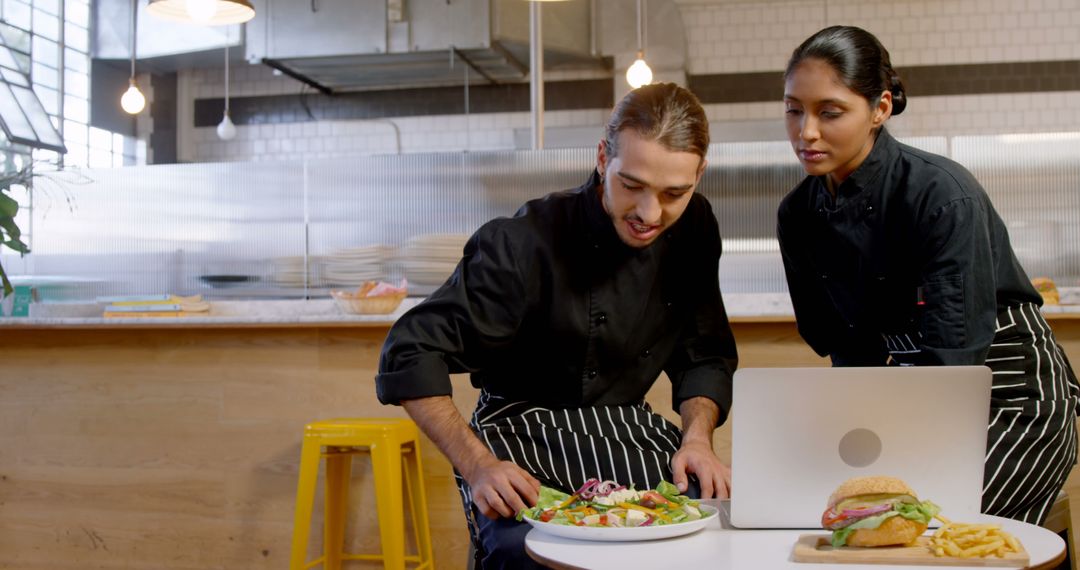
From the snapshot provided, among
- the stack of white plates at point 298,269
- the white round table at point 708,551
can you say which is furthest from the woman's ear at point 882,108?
the stack of white plates at point 298,269

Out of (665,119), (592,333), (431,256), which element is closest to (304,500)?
(431,256)


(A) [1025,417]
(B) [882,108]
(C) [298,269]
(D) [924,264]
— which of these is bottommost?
(A) [1025,417]

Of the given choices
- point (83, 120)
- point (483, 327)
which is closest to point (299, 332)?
point (483, 327)

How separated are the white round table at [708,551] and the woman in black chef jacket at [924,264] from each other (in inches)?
14.9

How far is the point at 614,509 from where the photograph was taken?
4.82ft

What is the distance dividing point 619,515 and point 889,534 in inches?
13.2

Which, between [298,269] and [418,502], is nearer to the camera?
[418,502]

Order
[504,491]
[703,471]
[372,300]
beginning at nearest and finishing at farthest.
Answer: [504,491] → [703,471] → [372,300]

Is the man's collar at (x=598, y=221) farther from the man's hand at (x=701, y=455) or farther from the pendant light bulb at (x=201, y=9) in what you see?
the pendant light bulb at (x=201, y=9)

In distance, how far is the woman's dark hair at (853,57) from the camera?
1.86 m

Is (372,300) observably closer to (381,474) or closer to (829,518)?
(381,474)

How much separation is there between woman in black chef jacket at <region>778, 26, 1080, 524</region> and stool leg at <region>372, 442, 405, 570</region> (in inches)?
69.1

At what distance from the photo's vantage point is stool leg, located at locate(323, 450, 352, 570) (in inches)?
143

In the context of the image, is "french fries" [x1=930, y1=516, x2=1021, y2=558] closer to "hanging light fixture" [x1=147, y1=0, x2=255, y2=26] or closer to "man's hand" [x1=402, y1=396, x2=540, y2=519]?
"man's hand" [x1=402, y1=396, x2=540, y2=519]
